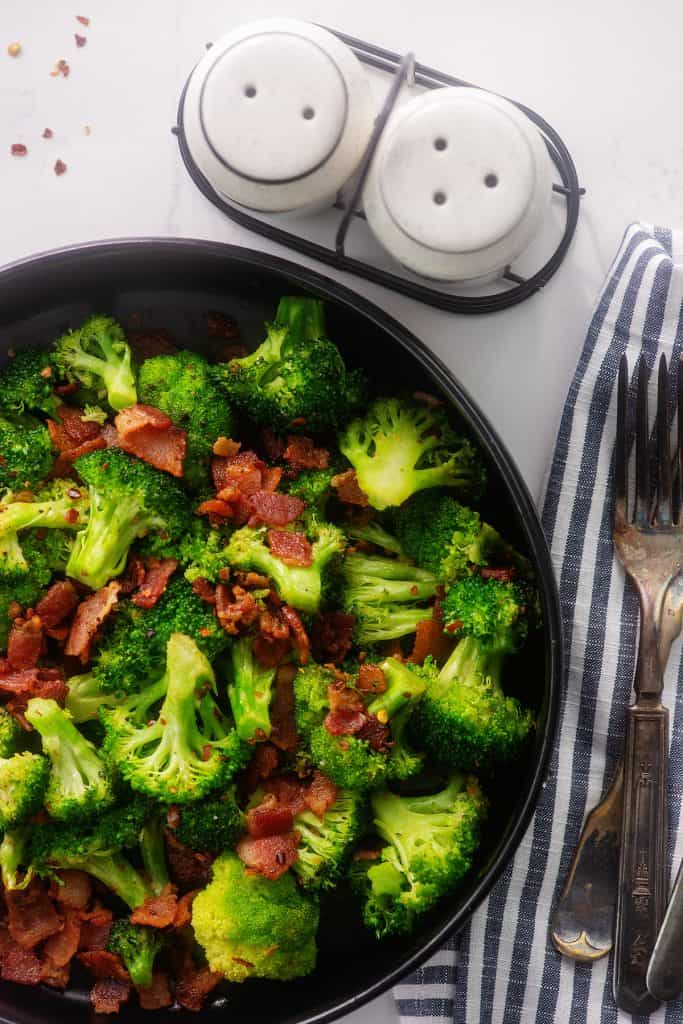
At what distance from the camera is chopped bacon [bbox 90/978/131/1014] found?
226 cm

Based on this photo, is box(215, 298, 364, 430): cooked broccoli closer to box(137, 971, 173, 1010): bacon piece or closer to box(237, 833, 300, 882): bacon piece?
box(237, 833, 300, 882): bacon piece

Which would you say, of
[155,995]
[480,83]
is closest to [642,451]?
[480,83]

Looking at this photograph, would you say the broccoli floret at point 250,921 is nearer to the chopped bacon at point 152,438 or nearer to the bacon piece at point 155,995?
the bacon piece at point 155,995

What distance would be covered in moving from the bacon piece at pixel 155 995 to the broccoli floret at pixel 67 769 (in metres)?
0.48

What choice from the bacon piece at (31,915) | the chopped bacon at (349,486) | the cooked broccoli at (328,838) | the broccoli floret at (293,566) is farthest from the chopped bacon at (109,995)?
the chopped bacon at (349,486)

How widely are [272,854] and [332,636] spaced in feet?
1.58

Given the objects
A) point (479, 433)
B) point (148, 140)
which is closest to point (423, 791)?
point (479, 433)

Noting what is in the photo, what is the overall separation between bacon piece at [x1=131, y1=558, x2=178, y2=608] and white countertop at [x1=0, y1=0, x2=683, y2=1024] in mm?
773

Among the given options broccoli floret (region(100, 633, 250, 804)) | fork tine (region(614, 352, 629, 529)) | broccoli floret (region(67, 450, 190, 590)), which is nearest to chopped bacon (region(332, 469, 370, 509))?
broccoli floret (region(67, 450, 190, 590))

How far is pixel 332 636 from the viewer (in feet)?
7.09

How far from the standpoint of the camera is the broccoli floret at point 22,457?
7.05 ft

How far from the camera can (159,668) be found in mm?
2141

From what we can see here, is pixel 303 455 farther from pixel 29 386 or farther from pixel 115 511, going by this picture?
pixel 29 386

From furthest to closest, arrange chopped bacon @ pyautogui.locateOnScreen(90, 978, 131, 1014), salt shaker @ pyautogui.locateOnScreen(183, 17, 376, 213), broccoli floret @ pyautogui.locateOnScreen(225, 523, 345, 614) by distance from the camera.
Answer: chopped bacon @ pyautogui.locateOnScreen(90, 978, 131, 1014)
broccoli floret @ pyautogui.locateOnScreen(225, 523, 345, 614)
salt shaker @ pyautogui.locateOnScreen(183, 17, 376, 213)
